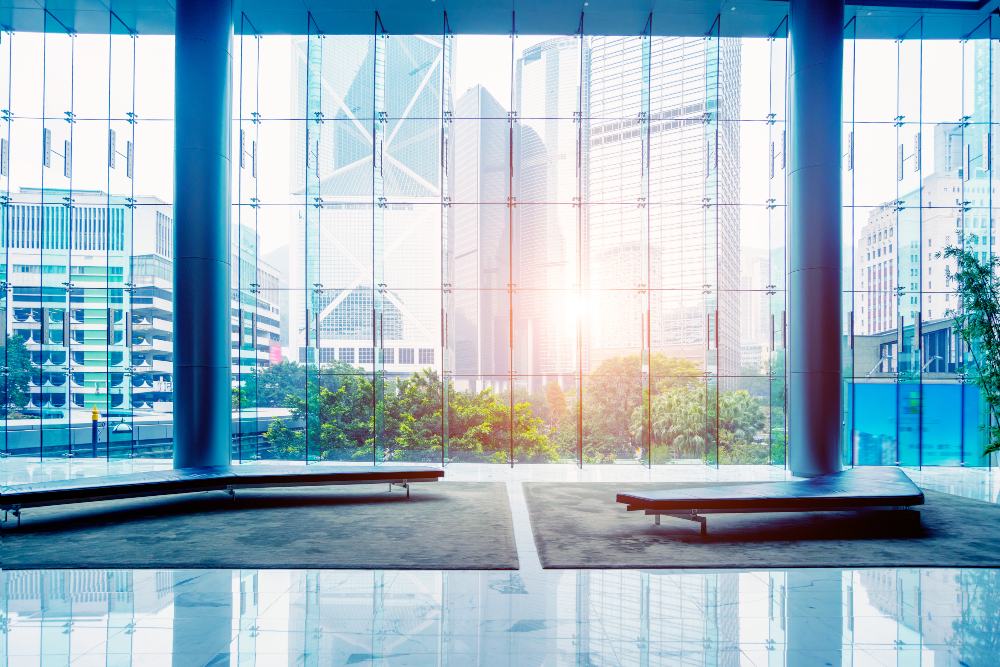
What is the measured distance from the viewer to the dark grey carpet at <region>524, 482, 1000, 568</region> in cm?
450

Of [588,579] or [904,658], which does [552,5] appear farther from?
[904,658]

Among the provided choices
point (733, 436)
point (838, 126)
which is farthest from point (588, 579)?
point (838, 126)

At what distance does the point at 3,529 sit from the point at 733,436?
32.3 ft

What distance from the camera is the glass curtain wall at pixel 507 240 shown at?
1012 cm

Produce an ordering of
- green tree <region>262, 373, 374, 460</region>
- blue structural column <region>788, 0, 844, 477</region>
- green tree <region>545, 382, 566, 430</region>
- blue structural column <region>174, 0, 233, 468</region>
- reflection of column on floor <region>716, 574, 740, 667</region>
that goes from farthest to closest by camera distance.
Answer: green tree <region>545, 382, 566, 430</region> < green tree <region>262, 373, 374, 460</region> < blue structural column <region>788, 0, 844, 477</region> < blue structural column <region>174, 0, 233, 468</region> < reflection of column on floor <region>716, 574, 740, 667</region>

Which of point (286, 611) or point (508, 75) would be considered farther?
point (508, 75)

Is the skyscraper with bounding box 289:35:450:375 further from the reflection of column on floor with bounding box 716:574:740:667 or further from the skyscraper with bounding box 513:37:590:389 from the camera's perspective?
the reflection of column on floor with bounding box 716:574:740:667

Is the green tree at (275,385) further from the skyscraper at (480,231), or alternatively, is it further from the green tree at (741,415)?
the green tree at (741,415)

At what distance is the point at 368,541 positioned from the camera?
5012mm

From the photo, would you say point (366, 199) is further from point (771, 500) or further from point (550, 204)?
point (771, 500)

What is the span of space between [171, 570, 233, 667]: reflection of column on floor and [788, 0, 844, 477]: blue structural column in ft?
25.5

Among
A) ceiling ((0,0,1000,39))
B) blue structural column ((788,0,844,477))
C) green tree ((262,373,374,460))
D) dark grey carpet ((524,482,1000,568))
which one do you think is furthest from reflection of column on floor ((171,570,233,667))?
ceiling ((0,0,1000,39))

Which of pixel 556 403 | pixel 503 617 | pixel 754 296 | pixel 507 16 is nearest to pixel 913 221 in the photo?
pixel 754 296

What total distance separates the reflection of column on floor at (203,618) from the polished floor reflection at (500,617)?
1 cm
